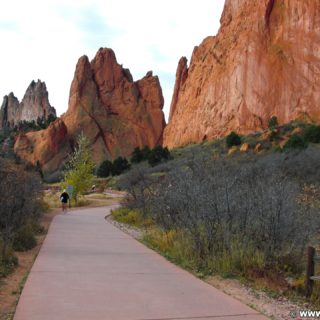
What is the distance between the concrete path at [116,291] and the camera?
616cm

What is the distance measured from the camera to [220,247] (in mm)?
9734

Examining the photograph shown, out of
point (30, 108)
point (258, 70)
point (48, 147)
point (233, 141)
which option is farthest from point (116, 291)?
point (30, 108)

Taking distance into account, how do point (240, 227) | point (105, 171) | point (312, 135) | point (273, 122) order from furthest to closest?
point (105, 171), point (273, 122), point (312, 135), point (240, 227)

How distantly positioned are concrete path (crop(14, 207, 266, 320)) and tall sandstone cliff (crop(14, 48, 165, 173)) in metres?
99.9

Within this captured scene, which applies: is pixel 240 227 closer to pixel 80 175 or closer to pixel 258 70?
pixel 80 175

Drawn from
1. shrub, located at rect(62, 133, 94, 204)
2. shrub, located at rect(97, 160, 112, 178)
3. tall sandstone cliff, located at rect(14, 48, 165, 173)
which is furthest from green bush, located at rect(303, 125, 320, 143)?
tall sandstone cliff, located at rect(14, 48, 165, 173)

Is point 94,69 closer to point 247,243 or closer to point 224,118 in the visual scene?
point 224,118

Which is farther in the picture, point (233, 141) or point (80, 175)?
point (233, 141)

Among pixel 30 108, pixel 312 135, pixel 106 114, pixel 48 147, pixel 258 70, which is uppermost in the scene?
pixel 30 108

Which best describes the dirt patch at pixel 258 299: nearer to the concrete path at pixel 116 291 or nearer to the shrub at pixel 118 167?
the concrete path at pixel 116 291

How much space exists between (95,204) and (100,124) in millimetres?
83248

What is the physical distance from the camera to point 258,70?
80.7 m

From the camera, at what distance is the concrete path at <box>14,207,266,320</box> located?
616cm

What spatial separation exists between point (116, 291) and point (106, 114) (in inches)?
4545
